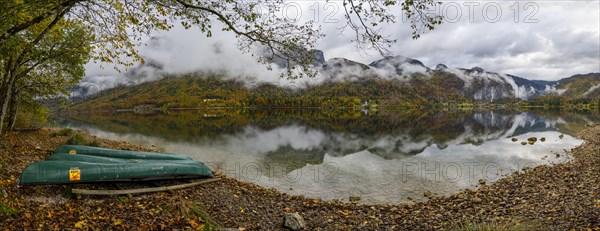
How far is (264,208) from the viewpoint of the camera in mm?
14023

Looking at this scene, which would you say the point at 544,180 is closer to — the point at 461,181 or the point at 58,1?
the point at 461,181

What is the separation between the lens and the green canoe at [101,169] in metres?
11.2

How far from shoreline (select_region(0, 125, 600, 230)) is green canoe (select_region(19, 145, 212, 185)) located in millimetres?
451

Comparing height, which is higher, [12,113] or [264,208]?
[12,113]

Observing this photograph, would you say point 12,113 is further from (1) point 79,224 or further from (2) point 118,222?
(2) point 118,222

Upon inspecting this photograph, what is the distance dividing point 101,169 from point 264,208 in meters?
6.52

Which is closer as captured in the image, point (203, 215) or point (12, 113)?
point (203, 215)

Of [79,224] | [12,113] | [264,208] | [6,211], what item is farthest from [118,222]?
[12,113]

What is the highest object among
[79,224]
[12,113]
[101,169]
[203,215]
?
[12,113]

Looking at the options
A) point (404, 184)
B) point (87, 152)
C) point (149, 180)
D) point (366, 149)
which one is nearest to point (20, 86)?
point (87, 152)

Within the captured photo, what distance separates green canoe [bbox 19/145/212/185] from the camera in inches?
442

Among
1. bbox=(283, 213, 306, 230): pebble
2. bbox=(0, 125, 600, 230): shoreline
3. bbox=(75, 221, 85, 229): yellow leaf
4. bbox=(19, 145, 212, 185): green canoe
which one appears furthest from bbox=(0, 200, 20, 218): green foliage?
bbox=(283, 213, 306, 230): pebble

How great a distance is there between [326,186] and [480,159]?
18725 mm

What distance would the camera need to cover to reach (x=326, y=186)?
67.8ft
